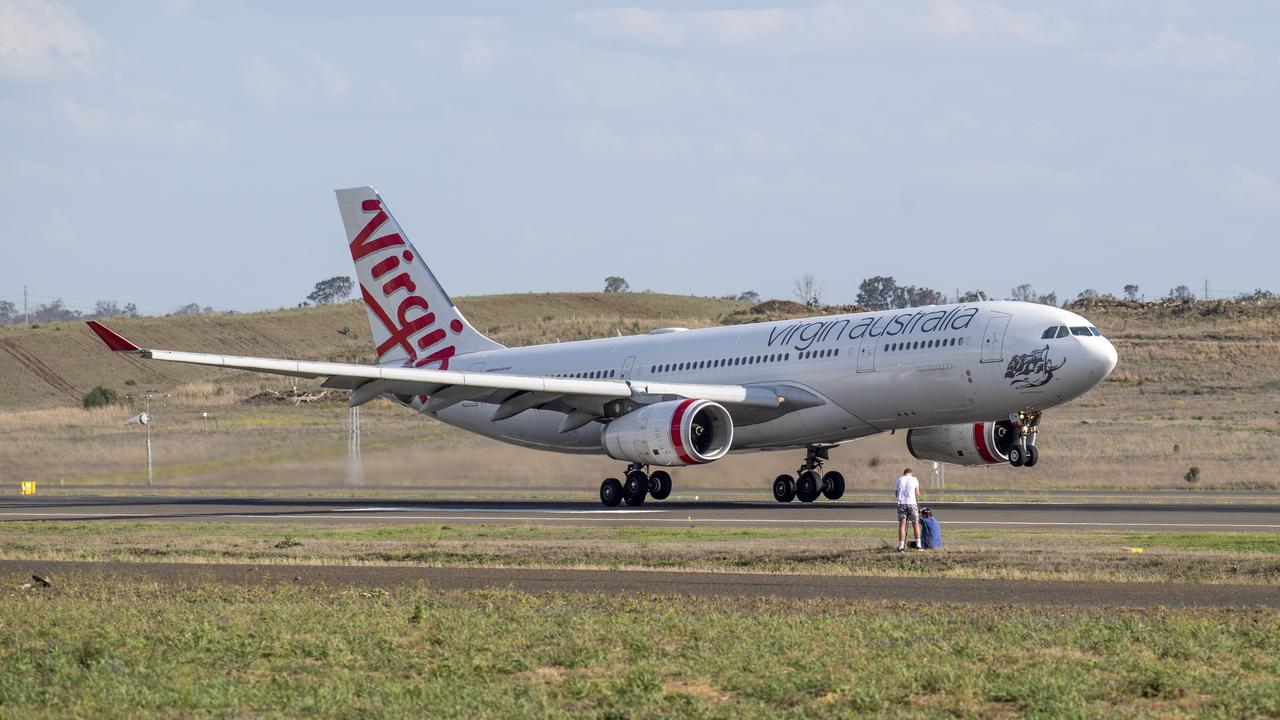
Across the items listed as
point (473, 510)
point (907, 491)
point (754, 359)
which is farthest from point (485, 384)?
point (907, 491)

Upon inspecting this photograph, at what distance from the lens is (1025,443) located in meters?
36.2

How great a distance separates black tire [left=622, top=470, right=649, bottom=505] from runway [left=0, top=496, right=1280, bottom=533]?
359mm

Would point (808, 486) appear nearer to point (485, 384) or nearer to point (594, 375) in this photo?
point (594, 375)

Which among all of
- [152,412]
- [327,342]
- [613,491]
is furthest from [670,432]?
[327,342]

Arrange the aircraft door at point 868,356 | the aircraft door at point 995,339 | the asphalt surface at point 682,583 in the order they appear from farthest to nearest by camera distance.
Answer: the aircraft door at point 868,356 < the aircraft door at point 995,339 < the asphalt surface at point 682,583

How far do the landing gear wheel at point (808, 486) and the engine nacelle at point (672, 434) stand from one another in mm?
3983

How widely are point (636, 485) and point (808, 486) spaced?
4.78 m

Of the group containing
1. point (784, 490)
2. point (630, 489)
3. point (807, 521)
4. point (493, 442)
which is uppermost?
point (493, 442)

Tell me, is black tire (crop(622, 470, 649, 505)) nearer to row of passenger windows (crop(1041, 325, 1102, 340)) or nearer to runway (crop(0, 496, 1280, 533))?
runway (crop(0, 496, 1280, 533))

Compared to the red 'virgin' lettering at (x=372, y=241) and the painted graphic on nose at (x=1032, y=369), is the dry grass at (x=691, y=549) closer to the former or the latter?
the painted graphic on nose at (x=1032, y=369)

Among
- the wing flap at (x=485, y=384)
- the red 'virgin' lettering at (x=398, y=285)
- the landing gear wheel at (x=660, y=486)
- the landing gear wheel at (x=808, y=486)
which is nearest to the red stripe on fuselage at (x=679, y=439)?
the wing flap at (x=485, y=384)

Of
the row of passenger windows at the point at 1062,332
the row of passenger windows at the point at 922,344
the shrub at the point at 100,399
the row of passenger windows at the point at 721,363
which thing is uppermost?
the shrub at the point at 100,399

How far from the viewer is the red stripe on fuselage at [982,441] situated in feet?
128

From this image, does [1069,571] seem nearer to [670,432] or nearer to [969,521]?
[969,521]
